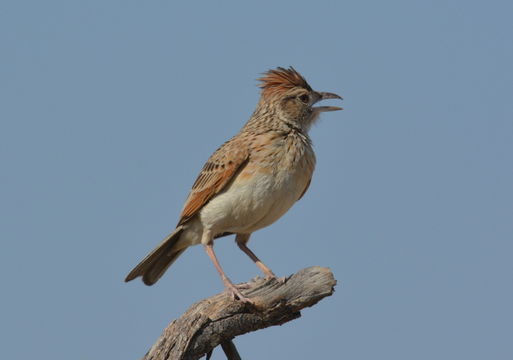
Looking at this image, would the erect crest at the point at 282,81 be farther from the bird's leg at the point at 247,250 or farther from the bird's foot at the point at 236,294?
the bird's foot at the point at 236,294

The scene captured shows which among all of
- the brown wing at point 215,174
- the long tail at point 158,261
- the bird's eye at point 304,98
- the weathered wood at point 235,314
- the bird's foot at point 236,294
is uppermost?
the bird's eye at point 304,98

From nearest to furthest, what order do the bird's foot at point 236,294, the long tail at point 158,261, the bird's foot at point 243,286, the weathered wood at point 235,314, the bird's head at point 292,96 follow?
the weathered wood at point 235,314, the bird's foot at point 236,294, the bird's foot at point 243,286, the long tail at point 158,261, the bird's head at point 292,96

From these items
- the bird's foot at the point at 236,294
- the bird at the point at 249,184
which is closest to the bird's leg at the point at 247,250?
the bird at the point at 249,184

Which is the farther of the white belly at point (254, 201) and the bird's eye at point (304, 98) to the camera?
the bird's eye at point (304, 98)

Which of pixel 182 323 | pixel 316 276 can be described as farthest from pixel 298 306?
pixel 182 323

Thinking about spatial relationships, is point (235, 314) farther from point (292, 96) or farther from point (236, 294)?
point (292, 96)

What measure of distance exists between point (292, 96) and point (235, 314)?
3205mm

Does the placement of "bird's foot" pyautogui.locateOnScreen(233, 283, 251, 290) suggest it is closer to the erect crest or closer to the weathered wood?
the weathered wood

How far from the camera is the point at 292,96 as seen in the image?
10133mm

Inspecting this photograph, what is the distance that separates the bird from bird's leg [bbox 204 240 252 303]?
1 centimetres

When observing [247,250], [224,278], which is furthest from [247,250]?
[224,278]

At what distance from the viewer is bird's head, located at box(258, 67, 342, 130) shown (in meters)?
10.0

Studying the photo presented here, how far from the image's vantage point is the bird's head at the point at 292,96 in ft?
32.9

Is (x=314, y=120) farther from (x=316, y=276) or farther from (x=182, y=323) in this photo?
(x=182, y=323)
